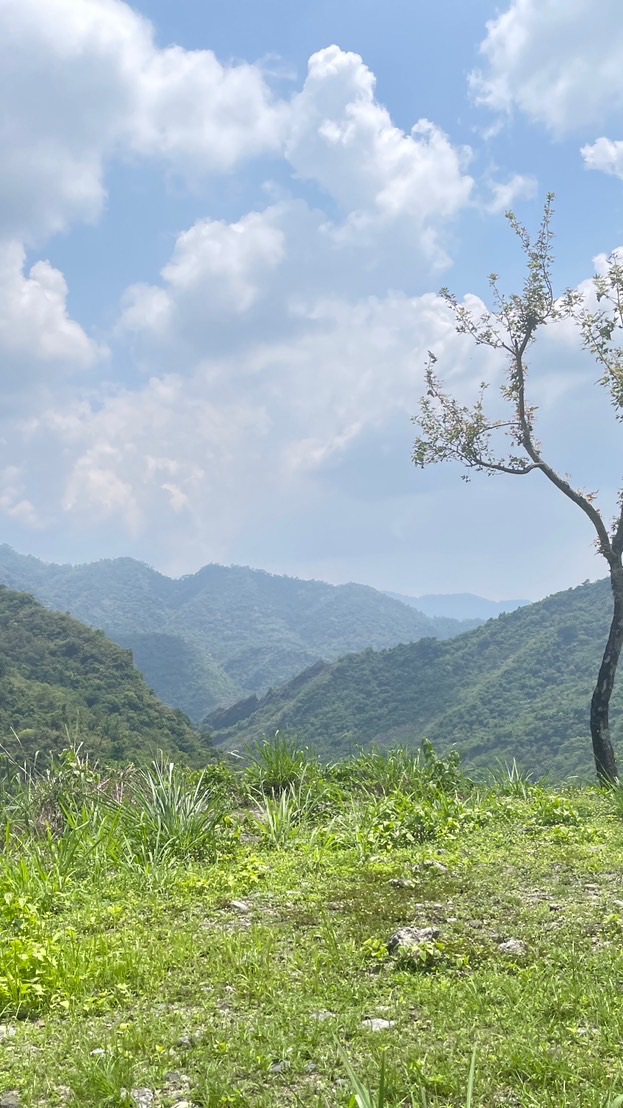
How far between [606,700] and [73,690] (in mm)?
63623

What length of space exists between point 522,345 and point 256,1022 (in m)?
14.8

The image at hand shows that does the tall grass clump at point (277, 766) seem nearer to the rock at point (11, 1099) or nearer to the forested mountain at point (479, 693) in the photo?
the rock at point (11, 1099)

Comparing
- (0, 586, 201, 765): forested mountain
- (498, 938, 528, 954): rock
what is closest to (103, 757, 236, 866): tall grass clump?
(498, 938, 528, 954): rock

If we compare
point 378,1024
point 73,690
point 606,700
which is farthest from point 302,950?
point 73,690

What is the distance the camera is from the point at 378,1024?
4.01 meters

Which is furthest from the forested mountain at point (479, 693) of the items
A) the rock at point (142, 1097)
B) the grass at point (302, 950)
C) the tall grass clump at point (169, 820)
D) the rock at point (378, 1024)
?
the rock at point (142, 1097)

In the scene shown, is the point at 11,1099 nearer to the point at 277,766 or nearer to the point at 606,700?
the point at 277,766

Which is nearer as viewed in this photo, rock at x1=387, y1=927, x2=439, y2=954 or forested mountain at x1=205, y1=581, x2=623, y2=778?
rock at x1=387, y1=927, x2=439, y2=954

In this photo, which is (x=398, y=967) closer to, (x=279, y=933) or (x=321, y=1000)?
(x=321, y=1000)

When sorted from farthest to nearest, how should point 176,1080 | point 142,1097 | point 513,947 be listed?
point 513,947, point 176,1080, point 142,1097

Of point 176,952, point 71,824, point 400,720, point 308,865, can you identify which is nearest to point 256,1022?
point 176,952

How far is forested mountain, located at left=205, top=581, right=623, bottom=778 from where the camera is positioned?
225ft

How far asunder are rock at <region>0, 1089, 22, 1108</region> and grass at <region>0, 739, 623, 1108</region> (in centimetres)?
6

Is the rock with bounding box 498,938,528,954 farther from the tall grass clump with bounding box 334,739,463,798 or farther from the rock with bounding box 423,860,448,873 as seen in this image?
the tall grass clump with bounding box 334,739,463,798
